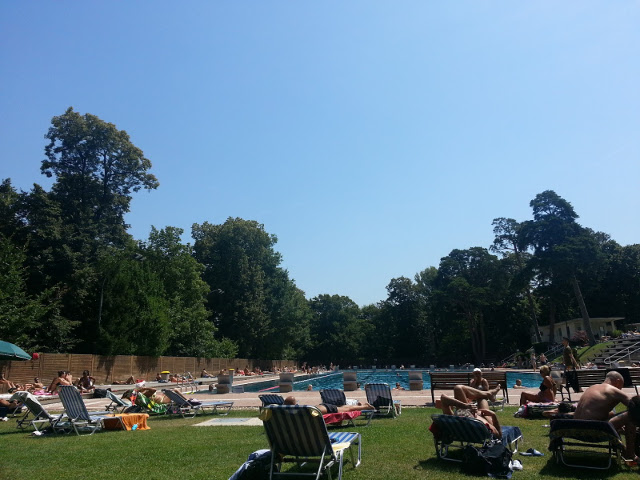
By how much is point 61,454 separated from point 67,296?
30053 mm

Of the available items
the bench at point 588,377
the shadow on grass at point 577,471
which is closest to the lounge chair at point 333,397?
the bench at point 588,377

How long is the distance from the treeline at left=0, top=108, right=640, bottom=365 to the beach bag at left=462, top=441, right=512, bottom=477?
2659cm

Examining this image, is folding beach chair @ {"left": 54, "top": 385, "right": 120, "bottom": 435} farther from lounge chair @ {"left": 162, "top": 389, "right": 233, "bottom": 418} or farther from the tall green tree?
the tall green tree

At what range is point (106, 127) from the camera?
4044 centimetres

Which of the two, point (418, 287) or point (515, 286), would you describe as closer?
point (515, 286)

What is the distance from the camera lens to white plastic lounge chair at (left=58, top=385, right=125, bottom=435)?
9.91 m

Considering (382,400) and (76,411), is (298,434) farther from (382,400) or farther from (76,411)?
(76,411)

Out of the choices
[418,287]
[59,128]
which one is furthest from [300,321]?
[59,128]

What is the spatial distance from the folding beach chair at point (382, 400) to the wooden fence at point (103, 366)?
1641 cm

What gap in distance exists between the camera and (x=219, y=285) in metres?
54.1

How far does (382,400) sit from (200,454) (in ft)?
17.8

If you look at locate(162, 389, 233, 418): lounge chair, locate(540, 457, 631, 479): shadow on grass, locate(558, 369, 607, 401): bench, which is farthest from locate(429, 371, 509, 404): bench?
locate(540, 457, 631, 479): shadow on grass

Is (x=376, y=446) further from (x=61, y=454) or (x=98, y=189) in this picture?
(x=98, y=189)

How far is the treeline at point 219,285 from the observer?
33969mm
